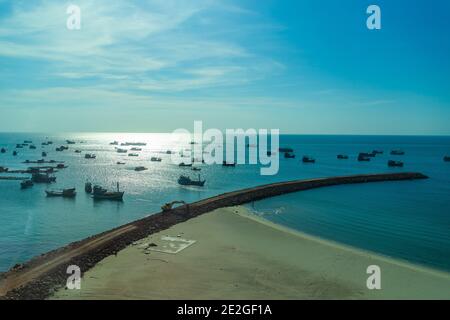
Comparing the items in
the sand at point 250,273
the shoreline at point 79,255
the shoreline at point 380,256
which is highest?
the shoreline at point 79,255

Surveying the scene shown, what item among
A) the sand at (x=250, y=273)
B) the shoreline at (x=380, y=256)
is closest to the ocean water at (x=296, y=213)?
the shoreline at (x=380, y=256)

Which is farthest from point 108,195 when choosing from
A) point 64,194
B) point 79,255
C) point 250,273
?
point 250,273

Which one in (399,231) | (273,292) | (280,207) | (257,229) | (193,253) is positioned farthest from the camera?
(280,207)

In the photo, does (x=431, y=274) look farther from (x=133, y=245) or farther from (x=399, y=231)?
(x=133, y=245)

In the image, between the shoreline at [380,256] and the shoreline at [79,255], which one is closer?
the shoreline at [79,255]

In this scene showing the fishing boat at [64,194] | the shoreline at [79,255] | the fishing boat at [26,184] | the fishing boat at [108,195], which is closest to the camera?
the shoreline at [79,255]

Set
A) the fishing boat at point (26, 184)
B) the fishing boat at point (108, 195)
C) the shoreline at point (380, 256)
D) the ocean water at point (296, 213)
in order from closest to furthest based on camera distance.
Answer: the shoreline at point (380, 256)
the ocean water at point (296, 213)
the fishing boat at point (108, 195)
the fishing boat at point (26, 184)

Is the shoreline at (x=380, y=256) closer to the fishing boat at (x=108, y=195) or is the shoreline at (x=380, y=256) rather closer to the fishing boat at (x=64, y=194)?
the fishing boat at (x=108, y=195)

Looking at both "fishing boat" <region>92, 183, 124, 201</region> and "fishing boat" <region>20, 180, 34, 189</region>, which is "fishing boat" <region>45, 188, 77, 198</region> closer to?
"fishing boat" <region>92, 183, 124, 201</region>
